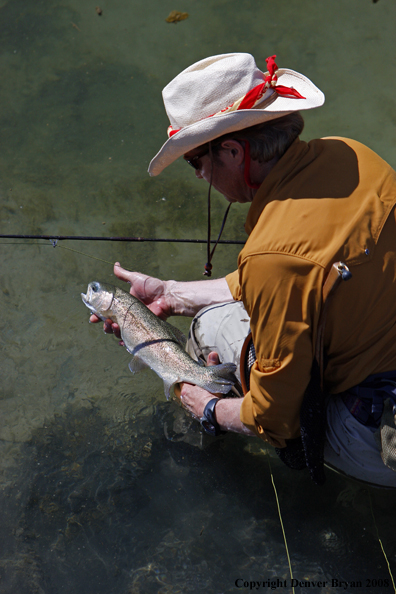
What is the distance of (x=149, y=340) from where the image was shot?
294 centimetres

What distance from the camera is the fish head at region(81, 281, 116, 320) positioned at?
304cm

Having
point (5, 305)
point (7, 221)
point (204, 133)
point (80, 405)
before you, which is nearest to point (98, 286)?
point (80, 405)

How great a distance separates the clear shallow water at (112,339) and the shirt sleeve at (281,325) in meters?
1.02

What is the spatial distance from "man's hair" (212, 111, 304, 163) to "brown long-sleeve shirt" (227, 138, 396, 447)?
0.05m

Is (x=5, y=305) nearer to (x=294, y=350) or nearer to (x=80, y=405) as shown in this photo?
(x=80, y=405)

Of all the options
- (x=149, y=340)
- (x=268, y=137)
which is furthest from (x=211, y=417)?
(x=268, y=137)

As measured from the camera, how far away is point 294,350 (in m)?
1.87

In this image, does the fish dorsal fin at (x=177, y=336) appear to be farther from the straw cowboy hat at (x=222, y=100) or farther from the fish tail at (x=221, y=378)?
the straw cowboy hat at (x=222, y=100)

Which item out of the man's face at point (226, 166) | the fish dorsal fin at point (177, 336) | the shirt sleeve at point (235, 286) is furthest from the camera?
the fish dorsal fin at point (177, 336)

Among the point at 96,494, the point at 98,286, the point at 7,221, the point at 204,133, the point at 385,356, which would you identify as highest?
the point at 204,133

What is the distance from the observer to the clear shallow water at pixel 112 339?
270cm

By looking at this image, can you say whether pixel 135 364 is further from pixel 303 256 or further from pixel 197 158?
pixel 303 256

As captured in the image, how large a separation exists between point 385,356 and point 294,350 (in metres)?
0.43

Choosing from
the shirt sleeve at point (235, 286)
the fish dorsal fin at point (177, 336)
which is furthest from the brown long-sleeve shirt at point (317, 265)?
the fish dorsal fin at point (177, 336)
